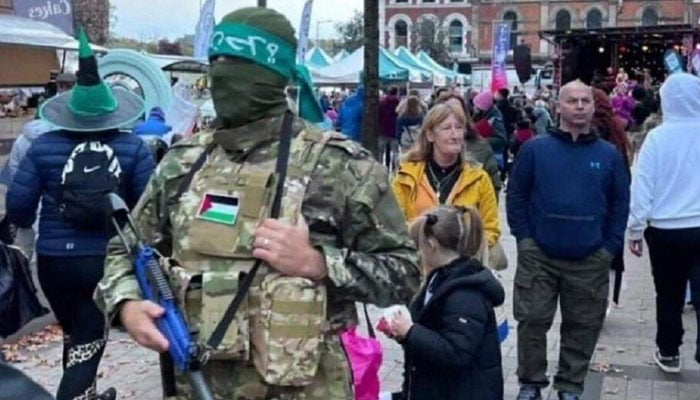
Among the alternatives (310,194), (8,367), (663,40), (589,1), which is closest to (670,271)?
(310,194)

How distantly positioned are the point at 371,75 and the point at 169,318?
1133cm

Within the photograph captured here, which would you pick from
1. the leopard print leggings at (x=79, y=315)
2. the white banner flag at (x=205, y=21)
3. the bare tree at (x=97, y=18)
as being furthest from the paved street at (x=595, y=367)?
the bare tree at (x=97, y=18)

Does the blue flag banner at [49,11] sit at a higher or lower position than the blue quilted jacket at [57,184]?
higher

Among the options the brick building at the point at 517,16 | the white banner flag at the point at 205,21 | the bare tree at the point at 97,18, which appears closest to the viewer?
the white banner flag at the point at 205,21

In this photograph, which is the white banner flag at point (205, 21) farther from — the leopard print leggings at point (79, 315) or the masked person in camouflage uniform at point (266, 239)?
the masked person in camouflage uniform at point (266, 239)

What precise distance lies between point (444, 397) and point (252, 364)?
5.55 ft

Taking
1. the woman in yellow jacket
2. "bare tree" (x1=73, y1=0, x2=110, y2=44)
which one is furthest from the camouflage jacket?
"bare tree" (x1=73, y1=0, x2=110, y2=44)

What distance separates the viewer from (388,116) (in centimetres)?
2098

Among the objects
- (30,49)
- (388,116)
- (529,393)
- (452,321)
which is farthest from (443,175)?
(388,116)

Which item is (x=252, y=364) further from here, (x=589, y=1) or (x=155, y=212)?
(x=589, y=1)

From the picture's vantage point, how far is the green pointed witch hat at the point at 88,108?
5.50m

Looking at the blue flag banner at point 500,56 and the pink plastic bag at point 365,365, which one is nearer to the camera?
the pink plastic bag at point 365,365

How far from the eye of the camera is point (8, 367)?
1647 millimetres

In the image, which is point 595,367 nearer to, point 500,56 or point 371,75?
point 371,75
